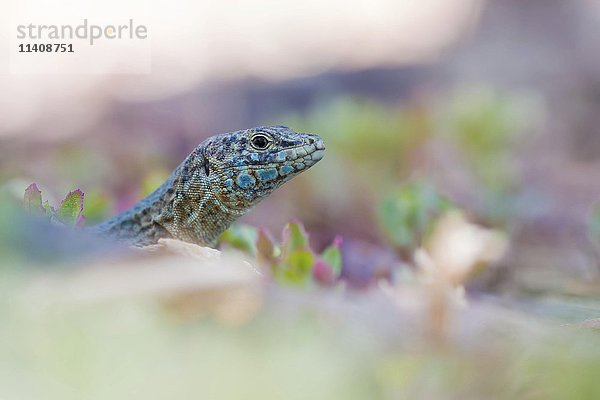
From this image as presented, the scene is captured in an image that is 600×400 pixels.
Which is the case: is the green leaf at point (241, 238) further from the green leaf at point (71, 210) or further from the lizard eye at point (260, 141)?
the green leaf at point (71, 210)

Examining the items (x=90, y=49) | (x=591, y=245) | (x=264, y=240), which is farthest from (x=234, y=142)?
(x=90, y=49)

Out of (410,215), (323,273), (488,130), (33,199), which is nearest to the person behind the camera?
(33,199)

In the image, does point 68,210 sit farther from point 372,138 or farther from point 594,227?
point 372,138

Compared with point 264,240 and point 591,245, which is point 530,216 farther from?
point 264,240

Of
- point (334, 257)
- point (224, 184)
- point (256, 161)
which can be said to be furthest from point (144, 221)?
point (334, 257)

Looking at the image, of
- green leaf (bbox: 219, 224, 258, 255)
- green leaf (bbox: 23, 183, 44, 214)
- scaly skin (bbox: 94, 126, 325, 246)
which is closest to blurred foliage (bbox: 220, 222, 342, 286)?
green leaf (bbox: 219, 224, 258, 255)

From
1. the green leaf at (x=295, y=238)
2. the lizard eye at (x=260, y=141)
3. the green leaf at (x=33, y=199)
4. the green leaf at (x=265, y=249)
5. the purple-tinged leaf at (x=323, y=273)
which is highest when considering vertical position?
the lizard eye at (x=260, y=141)

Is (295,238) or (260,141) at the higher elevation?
(260,141)

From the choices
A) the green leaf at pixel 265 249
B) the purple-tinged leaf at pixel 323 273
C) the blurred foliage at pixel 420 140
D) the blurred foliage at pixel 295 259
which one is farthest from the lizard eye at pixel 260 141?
the blurred foliage at pixel 420 140
